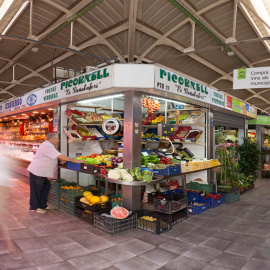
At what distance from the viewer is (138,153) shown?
4.57 metres

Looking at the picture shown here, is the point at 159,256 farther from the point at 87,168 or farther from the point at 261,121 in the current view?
the point at 261,121

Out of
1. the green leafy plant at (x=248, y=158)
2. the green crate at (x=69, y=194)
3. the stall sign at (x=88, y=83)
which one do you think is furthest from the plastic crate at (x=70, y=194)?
the green leafy plant at (x=248, y=158)

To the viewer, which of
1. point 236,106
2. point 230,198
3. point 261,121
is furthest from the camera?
point 261,121

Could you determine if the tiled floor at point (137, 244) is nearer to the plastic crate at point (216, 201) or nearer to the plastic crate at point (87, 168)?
the plastic crate at point (216, 201)

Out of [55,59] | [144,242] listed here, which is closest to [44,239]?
[144,242]

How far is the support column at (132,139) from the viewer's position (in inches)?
175

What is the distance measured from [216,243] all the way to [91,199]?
232cm

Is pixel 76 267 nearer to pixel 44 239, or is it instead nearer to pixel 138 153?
pixel 44 239

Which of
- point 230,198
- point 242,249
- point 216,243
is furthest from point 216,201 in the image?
point 242,249

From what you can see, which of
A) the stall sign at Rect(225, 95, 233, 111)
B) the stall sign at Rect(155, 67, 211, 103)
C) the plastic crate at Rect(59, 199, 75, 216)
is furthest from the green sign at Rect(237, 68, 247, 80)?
the plastic crate at Rect(59, 199, 75, 216)

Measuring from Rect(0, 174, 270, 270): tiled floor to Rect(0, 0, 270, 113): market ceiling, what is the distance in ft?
18.6

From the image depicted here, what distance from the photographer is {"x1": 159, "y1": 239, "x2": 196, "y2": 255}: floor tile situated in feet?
11.1

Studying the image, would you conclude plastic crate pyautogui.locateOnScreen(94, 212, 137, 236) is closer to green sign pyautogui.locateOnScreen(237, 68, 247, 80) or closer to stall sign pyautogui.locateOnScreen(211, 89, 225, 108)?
stall sign pyautogui.locateOnScreen(211, 89, 225, 108)

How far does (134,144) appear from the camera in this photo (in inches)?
177
